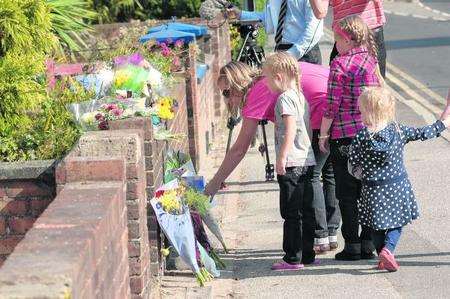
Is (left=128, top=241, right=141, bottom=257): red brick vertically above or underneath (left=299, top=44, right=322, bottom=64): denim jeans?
underneath

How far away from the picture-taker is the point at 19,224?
5.46 meters

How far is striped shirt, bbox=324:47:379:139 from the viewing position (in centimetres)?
670

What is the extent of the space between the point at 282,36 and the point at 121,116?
2715 millimetres

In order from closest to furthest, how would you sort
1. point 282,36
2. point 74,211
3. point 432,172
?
point 74,211 < point 282,36 < point 432,172

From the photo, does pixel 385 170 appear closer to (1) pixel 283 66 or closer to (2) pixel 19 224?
(1) pixel 283 66

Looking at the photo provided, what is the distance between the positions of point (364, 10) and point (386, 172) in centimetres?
223

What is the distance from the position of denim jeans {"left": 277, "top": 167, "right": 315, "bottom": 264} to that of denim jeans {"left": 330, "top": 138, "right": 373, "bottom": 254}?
0.75 ft

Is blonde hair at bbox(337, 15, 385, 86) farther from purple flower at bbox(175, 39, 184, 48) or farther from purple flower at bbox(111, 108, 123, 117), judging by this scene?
purple flower at bbox(175, 39, 184, 48)

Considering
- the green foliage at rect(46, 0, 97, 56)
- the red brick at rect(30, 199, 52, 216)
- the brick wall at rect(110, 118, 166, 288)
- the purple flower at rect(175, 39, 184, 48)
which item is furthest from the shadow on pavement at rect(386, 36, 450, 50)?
the red brick at rect(30, 199, 52, 216)

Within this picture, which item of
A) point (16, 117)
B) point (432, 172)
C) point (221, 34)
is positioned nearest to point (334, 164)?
point (16, 117)

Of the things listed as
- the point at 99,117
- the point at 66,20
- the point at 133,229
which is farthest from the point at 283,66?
the point at 66,20

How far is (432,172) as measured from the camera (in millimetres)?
9570

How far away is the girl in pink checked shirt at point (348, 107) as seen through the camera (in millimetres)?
6715

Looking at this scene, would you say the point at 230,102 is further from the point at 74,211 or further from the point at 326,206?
the point at 74,211
